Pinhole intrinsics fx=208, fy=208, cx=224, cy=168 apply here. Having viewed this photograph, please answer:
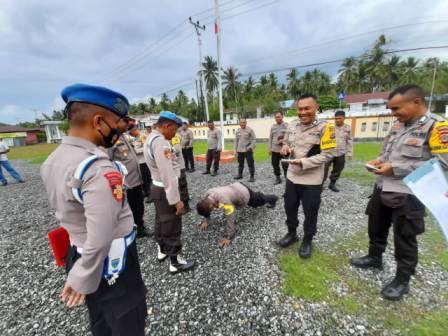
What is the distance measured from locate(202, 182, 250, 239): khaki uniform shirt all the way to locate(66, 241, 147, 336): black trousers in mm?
1953

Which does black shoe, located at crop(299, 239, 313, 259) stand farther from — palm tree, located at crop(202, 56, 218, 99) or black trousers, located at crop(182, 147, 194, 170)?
palm tree, located at crop(202, 56, 218, 99)

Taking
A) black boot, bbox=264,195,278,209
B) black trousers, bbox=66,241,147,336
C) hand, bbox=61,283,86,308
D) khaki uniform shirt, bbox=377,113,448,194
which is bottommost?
black boot, bbox=264,195,278,209

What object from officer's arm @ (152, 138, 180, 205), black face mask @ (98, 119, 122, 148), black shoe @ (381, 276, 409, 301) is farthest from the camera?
officer's arm @ (152, 138, 180, 205)

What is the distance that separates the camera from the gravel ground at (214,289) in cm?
189

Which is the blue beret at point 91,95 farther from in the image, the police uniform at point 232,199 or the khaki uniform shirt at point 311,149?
the police uniform at point 232,199

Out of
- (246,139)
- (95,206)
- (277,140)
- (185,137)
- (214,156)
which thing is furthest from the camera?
(185,137)

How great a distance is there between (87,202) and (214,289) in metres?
1.91

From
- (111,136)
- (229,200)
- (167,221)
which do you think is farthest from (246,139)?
(111,136)

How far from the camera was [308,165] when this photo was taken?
2377 mm

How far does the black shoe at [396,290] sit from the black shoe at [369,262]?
38 cm

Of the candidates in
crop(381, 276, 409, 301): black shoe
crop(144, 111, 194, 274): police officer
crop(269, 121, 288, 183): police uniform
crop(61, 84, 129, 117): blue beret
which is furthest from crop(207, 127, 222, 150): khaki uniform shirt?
crop(61, 84, 129, 117): blue beret

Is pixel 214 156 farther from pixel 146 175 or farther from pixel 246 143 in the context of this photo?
pixel 146 175

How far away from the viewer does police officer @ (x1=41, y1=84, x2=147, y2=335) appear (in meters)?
0.90

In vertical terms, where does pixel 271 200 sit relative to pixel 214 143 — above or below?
below
